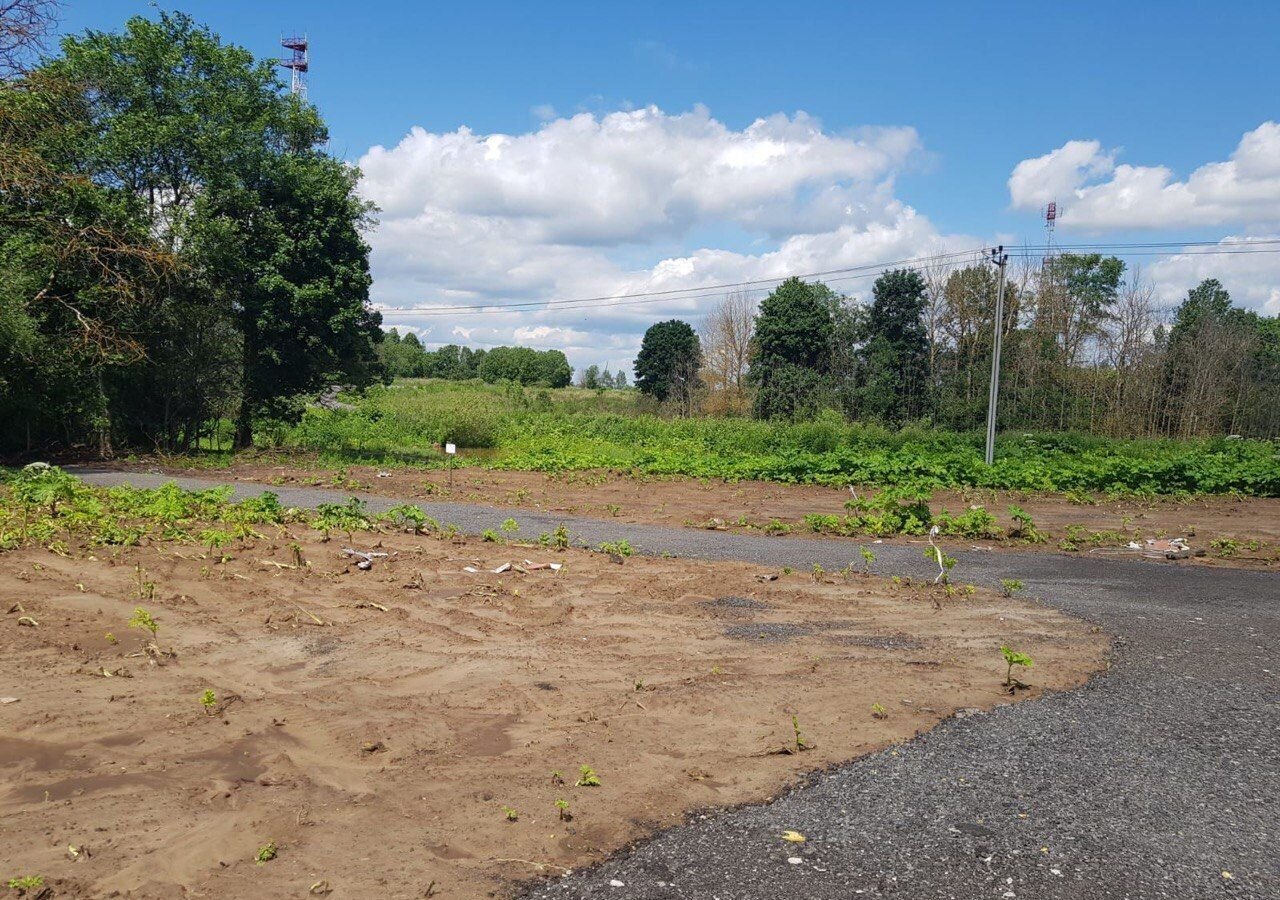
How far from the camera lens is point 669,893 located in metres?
3.61

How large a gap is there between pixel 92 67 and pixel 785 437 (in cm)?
2250

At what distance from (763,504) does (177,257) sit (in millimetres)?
15641

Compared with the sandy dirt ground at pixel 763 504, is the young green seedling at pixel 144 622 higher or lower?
higher

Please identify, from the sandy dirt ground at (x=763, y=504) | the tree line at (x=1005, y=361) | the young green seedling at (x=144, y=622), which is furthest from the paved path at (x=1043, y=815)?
the tree line at (x=1005, y=361)

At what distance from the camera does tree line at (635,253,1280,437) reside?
34.6 meters

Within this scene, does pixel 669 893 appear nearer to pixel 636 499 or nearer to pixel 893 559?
pixel 893 559

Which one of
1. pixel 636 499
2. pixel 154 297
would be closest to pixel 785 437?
pixel 636 499

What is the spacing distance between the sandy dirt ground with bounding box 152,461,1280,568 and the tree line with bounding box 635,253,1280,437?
17.0 metres

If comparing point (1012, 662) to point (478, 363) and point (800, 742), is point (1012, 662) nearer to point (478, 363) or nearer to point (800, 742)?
point (800, 742)

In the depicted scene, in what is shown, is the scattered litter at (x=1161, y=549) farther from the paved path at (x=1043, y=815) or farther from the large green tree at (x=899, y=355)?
the large green tree at (x=899, y=355)

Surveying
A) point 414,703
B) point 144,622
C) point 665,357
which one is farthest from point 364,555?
point 665,357

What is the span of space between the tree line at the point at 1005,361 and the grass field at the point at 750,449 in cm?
474

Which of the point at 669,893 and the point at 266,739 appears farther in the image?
the point at 266,739

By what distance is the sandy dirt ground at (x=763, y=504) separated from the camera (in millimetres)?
14273
